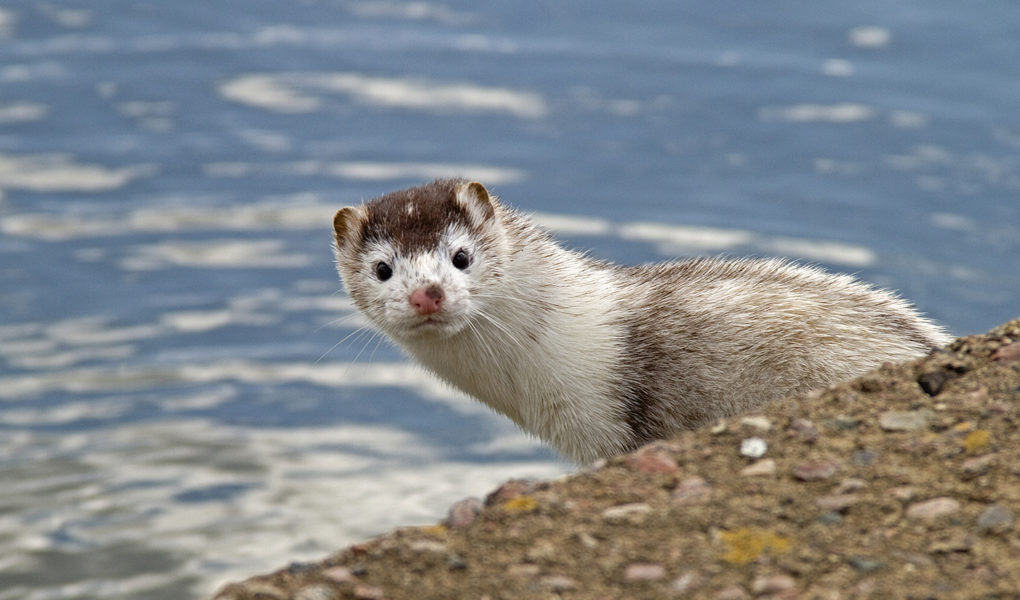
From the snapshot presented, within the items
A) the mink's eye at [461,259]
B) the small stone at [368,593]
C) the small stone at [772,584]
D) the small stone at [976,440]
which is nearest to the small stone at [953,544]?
the small stone at [772,584]

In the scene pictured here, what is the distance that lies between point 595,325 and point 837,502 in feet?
10.7

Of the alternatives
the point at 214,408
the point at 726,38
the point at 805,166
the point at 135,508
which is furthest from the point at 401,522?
the point at 726,38

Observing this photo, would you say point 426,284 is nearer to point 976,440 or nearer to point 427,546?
point 427,546

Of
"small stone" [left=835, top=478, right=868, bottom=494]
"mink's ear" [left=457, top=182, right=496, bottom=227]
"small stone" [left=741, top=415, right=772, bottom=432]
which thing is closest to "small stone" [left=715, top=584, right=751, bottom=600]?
"small stone" [left=835, top=478, right=868, bottom=494]

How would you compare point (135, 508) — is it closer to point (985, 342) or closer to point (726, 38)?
point (985, 342)

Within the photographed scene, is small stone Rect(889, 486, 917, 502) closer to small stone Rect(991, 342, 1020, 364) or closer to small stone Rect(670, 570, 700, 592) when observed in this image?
small stone Rect(670, 570, 700, 592)

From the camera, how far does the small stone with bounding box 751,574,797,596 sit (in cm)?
536

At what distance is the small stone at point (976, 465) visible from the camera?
5961 millimetres

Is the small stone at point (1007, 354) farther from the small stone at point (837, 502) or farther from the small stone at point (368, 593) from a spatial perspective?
the small stone at point (368, 593)

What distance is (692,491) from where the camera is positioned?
6078mm

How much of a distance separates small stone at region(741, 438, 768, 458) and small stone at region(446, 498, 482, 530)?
4.11 feet

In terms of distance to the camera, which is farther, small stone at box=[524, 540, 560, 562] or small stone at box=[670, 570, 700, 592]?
small stone at box=[524, 540, 560, 562]

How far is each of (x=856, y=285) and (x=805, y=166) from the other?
65.9 feet

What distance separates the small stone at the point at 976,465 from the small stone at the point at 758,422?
930mm
